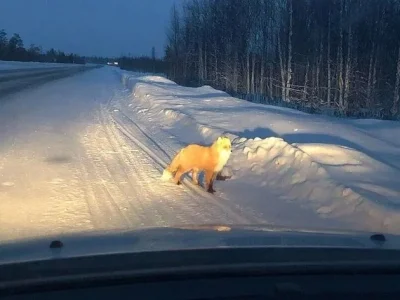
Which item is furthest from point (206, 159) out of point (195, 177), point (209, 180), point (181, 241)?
point (181, 241)

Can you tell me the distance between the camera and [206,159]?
10133 millimetres

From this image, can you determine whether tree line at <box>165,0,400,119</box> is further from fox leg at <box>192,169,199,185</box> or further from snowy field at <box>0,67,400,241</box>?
fox leg at <box>192,169,199,185</box>

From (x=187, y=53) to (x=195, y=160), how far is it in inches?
2608

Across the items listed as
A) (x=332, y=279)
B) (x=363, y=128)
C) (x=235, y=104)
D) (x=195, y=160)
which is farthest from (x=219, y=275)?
(x=235, y=104)

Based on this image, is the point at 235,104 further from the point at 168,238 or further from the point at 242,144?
the point at 168,238

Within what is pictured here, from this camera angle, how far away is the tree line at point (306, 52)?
4006 centimetres

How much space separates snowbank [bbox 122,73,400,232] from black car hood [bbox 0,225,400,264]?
3.59m

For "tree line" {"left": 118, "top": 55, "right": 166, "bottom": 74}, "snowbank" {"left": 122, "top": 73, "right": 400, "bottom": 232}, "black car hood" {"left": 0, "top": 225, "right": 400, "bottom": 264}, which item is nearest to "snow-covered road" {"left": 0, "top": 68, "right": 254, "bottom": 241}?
"snowbank" {"left": 122, "top": 73, "right": 400, "bottom": 232}

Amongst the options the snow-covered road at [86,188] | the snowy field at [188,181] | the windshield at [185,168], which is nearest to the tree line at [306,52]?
the windshield at [185,168]

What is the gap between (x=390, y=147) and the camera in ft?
50.2

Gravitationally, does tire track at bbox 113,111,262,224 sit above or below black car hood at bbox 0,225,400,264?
below

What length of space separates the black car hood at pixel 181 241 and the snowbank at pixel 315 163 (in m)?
3.59

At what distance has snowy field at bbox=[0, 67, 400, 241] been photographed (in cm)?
840

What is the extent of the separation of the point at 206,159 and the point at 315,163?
2080mm
